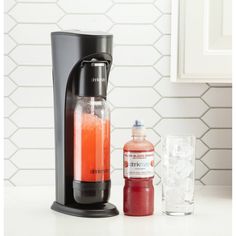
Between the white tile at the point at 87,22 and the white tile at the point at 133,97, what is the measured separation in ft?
0.64

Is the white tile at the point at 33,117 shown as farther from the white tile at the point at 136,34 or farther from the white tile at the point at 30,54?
the white tile at the point at 136,34

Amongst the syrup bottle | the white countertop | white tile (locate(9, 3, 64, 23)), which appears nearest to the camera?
the white countertop

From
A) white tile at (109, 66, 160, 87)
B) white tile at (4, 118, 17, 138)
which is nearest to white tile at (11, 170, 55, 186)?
white tile at (4, 118, 17, 138)

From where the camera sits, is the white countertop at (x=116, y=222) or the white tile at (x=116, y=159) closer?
the white countertop at (x=116, y=222)

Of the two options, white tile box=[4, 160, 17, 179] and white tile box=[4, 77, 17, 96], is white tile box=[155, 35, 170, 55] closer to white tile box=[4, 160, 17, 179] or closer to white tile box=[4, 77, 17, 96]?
white tile box=[4, 77, 17, 96]

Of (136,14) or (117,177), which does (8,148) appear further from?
(136,14)

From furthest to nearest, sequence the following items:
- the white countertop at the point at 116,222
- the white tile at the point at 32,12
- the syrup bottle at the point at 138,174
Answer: the white tile at the point at 32,12 < the syrup bottle at the point at 138,174 < the white countertop at the point at 116,222

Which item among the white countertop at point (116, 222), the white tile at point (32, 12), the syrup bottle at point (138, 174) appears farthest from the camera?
the white tile at point (32, 12)

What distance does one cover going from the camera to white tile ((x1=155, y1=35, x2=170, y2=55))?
199 centimetres

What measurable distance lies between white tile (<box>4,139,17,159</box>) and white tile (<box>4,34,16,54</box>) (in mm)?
271

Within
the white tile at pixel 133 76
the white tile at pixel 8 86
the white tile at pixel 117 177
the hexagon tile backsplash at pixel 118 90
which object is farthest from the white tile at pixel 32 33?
the white tile at pixel 117 177

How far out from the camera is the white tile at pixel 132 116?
78.9 inches

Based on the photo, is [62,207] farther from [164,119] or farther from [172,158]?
[164,119]

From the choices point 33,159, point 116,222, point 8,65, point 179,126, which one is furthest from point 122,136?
point 116,222
